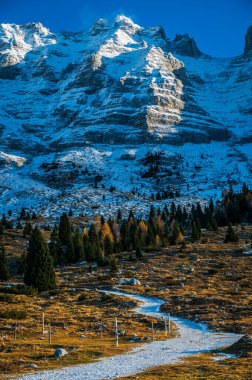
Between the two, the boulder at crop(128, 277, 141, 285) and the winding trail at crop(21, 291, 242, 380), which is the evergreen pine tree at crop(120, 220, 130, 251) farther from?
the winding trail at crop(21, 291, 242, 380)

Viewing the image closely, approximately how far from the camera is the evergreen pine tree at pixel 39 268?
65.6 m

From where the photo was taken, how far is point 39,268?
66.0 meters

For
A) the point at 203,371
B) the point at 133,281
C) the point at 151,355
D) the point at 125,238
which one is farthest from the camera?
the point at 125,238

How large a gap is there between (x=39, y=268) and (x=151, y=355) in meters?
39.6

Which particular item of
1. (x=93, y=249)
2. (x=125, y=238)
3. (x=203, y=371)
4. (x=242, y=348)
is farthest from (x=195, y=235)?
(x=203, y=371)

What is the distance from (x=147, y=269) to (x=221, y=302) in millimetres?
31287

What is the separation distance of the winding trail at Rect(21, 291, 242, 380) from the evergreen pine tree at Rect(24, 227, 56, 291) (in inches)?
1018

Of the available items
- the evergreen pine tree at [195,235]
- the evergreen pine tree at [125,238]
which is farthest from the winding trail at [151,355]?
the evergreen pine tree at [125,238]

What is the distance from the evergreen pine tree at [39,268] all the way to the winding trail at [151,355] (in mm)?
25849

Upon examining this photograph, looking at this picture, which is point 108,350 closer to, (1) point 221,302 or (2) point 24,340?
A: (2) point 24,340

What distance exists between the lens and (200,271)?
3049 inches

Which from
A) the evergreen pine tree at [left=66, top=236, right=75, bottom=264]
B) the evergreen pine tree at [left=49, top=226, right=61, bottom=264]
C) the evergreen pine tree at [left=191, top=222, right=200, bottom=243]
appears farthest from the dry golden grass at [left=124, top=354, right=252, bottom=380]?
the evergreen pine tree at [left=191, top=222, right=200, bottom=243]

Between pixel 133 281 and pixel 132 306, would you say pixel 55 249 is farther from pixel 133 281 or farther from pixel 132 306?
pixel 132 306

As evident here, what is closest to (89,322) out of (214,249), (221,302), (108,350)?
(108,350)
